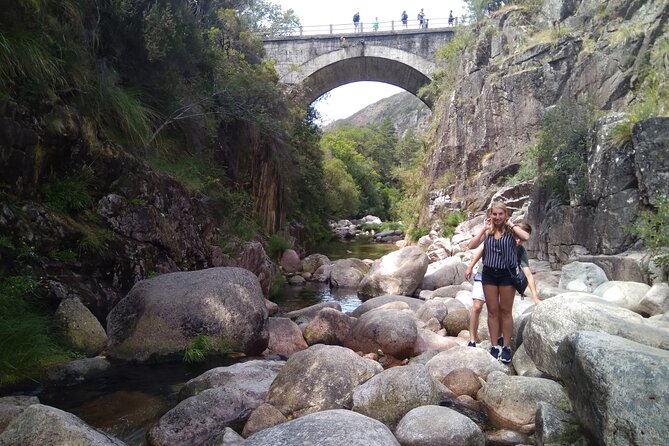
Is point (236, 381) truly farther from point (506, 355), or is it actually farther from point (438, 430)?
point (506, 355)

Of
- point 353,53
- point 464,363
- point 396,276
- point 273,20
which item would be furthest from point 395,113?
point 464,363

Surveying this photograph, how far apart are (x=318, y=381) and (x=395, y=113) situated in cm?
11480

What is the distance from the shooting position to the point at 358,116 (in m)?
136

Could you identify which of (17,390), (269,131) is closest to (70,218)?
(17,390)

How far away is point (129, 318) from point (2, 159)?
2406mm

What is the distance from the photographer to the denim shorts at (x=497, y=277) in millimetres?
5184

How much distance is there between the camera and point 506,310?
5266mm

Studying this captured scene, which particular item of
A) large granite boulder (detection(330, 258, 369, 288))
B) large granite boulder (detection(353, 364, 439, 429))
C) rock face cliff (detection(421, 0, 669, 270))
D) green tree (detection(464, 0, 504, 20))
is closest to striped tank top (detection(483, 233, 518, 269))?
large granite boulder (detection(353, 364, 439, 429))

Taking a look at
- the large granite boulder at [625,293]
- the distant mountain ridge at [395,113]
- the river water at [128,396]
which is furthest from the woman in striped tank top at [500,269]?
the distant mountain ridge at [395,113]

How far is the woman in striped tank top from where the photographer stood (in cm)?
518

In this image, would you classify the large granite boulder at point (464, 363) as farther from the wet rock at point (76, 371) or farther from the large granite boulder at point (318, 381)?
the wet rock at point (76, 371)

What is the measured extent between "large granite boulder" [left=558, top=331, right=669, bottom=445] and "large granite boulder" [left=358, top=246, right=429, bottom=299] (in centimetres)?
897

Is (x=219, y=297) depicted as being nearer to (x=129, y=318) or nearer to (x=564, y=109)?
(x=129, y=318)

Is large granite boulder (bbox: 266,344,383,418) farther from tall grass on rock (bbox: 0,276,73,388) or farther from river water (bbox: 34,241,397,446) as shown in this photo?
tall grass on rock (bbox: 0,276,73,388)
